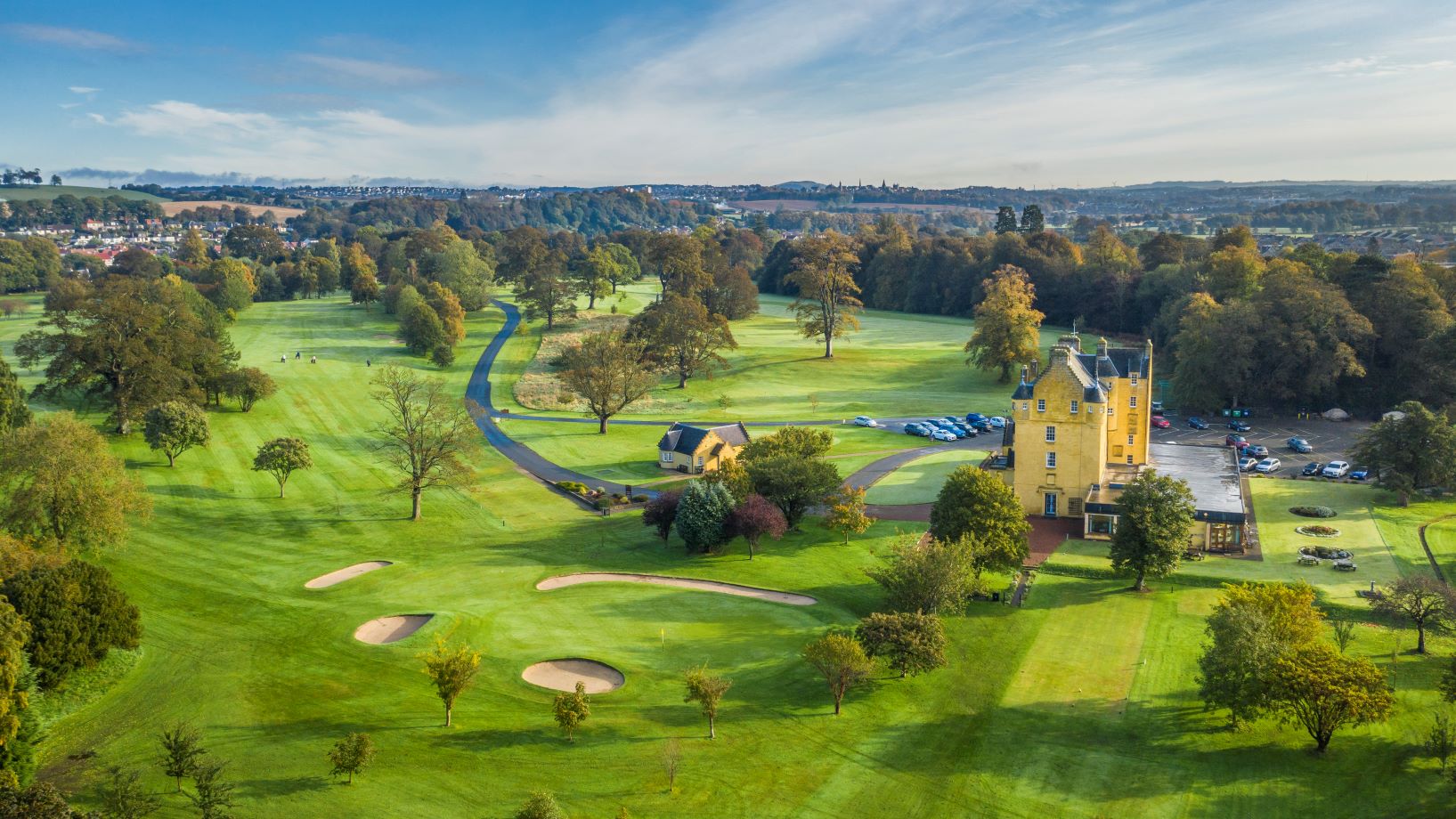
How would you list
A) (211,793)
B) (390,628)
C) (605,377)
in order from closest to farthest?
(211,793)
(390,628)
(605,377)

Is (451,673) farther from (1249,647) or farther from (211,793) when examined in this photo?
(1249,647)

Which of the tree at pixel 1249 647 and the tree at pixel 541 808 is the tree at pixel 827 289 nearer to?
the tree at pixel 1249 647

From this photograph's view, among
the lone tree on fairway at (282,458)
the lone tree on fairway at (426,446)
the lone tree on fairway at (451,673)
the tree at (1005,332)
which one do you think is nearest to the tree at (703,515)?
the lone tree on fairway at (426,446)

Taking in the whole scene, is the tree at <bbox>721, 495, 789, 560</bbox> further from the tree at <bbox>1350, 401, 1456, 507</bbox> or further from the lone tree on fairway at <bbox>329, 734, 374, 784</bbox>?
the tree at <bbox>1350, 401, 1456, 507</bbox>

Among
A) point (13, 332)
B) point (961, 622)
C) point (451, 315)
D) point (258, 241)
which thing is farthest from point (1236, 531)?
point (258, 241)

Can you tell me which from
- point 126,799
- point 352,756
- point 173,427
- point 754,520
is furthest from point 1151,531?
point 173,427

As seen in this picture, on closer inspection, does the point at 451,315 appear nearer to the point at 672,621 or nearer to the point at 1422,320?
the point at 672,621
